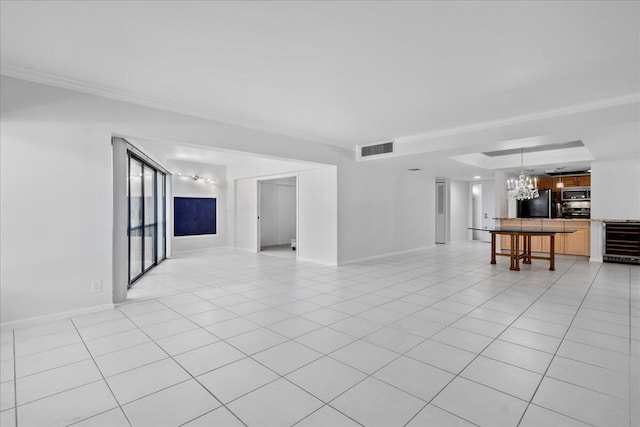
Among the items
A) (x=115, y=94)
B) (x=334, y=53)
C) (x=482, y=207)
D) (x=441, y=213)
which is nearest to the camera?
(x=334, y=53)

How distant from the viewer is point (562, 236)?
26.2 ft

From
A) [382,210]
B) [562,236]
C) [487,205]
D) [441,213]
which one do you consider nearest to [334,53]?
[382,210]

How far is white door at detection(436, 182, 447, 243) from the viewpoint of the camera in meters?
10.9

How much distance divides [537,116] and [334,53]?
3.37 metres

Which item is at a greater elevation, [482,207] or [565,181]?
[565,181]

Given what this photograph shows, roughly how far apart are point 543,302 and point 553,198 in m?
7.42

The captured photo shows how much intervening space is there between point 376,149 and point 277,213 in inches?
200

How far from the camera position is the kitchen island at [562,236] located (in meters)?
7.65

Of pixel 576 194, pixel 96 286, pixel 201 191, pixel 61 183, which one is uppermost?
pixel 201 191

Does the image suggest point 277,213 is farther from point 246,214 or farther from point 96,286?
point 96,286

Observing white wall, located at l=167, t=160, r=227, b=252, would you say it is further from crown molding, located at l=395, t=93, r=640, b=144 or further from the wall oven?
the wall oven

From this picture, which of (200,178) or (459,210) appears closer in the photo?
(200,178)

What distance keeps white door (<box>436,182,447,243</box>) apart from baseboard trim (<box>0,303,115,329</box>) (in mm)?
9921

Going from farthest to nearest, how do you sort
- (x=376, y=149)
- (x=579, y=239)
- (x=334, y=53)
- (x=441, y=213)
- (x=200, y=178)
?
1. (x=441, y=213)
2. (x=200, y=178)
3. (x=579, y=239)
4. (x=376, y=149)
5. (x=334, y=53)
